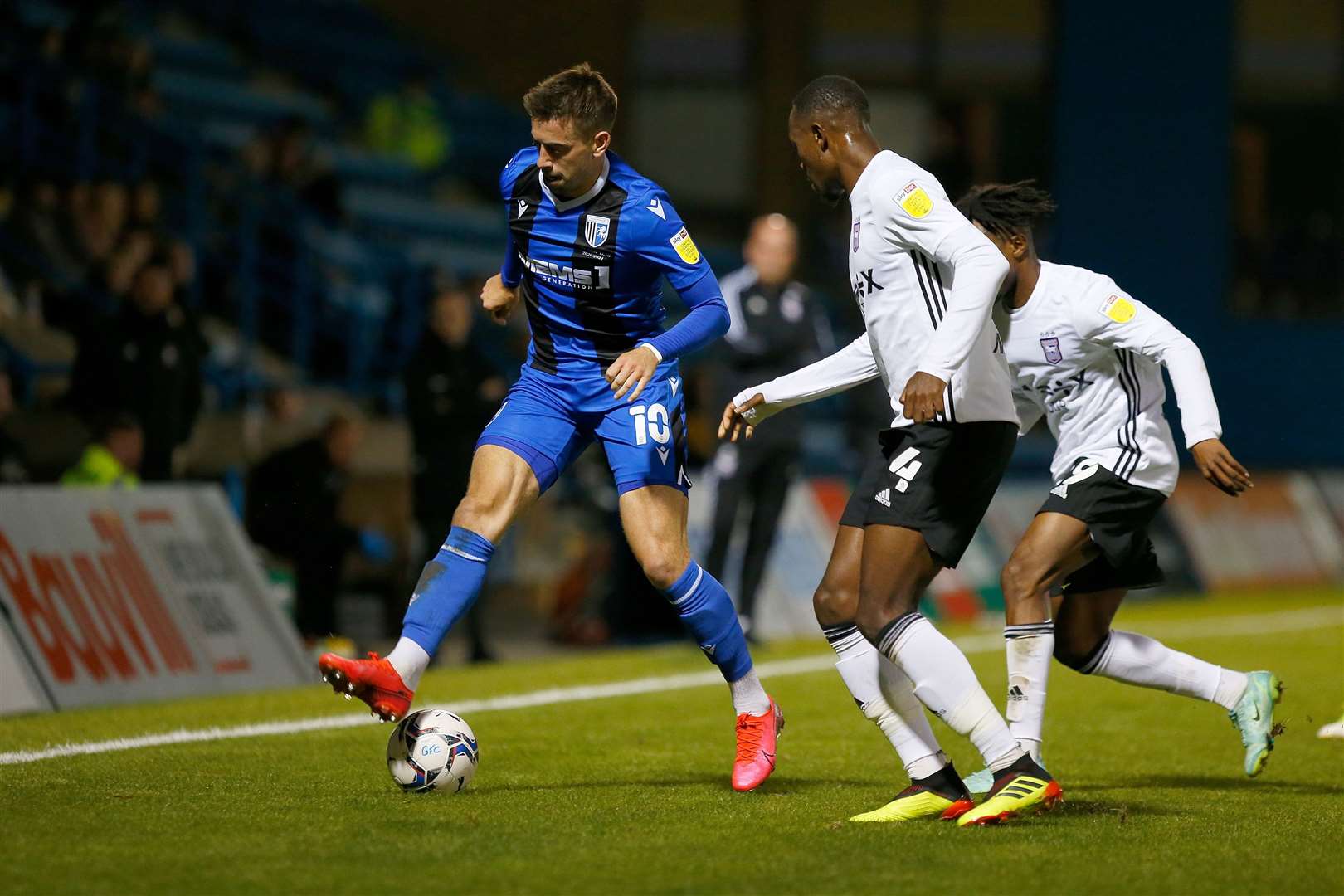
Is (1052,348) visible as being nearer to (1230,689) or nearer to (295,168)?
(1230,689)

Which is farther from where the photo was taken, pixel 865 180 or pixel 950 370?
pixel 865 180

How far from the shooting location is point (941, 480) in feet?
19.2

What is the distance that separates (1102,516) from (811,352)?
5658 millimetres

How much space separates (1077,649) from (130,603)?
481 cm

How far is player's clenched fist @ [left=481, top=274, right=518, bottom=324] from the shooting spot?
7051mm

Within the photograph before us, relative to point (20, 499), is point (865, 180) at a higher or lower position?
higher

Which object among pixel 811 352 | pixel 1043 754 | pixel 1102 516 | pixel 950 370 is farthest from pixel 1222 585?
pixel 950 370

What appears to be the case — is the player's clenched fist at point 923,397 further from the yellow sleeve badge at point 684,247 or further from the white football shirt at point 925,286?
the yellow sleeve badge at point 684,247

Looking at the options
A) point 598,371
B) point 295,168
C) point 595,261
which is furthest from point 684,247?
point 295,168

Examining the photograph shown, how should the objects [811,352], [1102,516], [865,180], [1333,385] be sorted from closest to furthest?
[865,180] < [1102,516] < [811,352] < [1333,385]

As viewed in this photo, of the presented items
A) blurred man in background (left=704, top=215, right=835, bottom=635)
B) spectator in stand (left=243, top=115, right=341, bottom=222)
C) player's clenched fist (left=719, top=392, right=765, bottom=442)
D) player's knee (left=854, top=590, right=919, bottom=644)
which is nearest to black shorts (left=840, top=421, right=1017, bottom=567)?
player's knee (left=854, top=590, right=919, bottom=644)

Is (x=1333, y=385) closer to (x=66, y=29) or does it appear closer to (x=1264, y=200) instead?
(x=1264, y=200)

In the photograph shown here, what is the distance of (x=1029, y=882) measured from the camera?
16.2 feet

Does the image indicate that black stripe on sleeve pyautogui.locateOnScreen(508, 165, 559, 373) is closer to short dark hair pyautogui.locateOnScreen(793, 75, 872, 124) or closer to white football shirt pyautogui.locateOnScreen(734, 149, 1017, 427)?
short dark hair pyautogui.locateOnScreen(793, 75, 872, 124)
